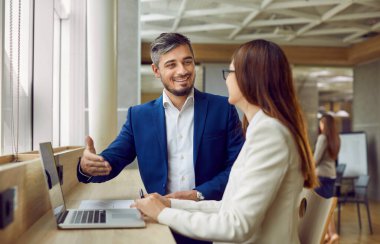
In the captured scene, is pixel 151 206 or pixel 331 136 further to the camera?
pixel 331 136

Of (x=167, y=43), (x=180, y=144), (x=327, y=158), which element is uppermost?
(x=167, y=43)

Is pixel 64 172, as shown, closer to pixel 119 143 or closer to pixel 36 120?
pixel 119 143

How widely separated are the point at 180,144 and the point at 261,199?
37.2 inches

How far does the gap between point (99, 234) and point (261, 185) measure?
51cm

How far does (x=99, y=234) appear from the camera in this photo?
152 cm

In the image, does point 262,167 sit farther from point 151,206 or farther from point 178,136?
point 178,136

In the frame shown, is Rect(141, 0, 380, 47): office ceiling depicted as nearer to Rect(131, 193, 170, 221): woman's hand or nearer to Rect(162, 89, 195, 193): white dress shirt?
Rect(162, 89, 195, 193): white dress shirt

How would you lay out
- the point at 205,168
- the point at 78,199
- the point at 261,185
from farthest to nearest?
the point at 78,199 → the point at 205,168 → the point at 261,185

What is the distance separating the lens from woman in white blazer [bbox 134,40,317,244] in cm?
144

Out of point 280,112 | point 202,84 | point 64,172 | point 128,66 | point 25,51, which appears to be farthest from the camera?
point 202,84

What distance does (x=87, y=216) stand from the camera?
1.79m

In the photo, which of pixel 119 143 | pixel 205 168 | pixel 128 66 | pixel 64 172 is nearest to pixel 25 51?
pixel 64 172

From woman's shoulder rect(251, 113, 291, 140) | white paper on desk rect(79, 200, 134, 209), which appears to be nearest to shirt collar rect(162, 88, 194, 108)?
white paper on desk rect(79, 200, 134, 209)

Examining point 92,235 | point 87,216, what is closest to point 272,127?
point 92,235
